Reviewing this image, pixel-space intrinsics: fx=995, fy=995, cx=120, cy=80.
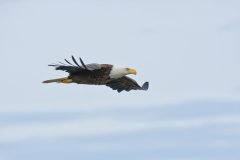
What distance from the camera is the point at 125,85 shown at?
52531 mm

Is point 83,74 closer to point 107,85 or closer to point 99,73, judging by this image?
point 99,73

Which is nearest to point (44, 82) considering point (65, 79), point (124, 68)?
point (65, 79)

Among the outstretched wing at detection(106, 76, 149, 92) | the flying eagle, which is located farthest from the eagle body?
the outstretched wing at detection(106, 76, 149, 92)

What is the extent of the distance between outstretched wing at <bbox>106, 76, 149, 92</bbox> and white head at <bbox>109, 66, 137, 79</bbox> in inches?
120

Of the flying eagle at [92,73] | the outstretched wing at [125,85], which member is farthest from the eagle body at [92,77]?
the outstretched wing at [125,85]

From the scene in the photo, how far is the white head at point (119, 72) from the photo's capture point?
1890 inches

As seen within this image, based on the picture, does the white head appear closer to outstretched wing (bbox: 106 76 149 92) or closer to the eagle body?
the eagle body

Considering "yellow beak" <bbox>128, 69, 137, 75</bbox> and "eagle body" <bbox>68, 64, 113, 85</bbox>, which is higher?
"yellow beak" <bbox>128, 69, 137, 75</bbox>

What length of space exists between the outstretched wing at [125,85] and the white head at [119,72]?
9.99 ft

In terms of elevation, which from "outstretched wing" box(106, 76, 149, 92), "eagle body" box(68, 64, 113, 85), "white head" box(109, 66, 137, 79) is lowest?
"eagle body" box(68, 64, 113, 85)

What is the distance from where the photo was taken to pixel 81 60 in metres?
45.2

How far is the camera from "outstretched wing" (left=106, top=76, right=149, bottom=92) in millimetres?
52031

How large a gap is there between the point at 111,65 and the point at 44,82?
3.40m

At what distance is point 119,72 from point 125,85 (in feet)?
13.9
